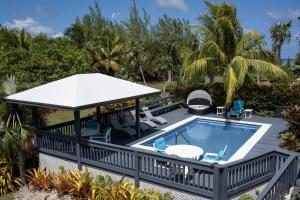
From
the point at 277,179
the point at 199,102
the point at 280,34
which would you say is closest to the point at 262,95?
the point at 199,102

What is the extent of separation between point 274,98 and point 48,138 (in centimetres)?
1282

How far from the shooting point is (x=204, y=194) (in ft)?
22.6

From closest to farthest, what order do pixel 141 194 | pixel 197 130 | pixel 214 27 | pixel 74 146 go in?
pixel 141 194 < pixel 74 146 < pixel 197 130 < pixel 214 27

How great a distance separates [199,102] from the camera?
18031 millimetres

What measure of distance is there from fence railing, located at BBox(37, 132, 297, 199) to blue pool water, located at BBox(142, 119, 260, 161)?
3021 millimetres

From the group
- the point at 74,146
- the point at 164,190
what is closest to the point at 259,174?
the point at 164,190

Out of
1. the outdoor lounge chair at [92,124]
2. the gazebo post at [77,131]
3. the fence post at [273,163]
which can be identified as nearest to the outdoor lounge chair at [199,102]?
the outdoor lounge chair at [92,124]

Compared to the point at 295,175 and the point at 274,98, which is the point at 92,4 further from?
the point at 295,175

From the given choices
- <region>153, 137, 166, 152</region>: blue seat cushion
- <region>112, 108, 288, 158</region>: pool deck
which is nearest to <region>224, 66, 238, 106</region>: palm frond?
<region>112, 108, 288, 158</region>: pool deck

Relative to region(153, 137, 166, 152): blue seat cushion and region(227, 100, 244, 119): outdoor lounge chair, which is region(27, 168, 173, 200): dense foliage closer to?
region(153, 137, 166, 152): blue seat cushion

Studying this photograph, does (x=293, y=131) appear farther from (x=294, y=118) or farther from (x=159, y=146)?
(x=159, y=146)

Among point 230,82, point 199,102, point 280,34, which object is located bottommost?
point 199,102

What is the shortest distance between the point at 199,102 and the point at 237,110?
2648 millimetres

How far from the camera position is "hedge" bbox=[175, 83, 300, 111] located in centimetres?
1585
